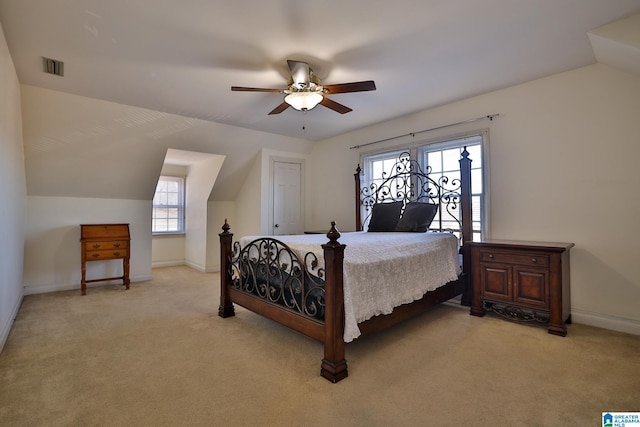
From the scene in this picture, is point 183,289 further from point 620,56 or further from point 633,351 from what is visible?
point 620,56

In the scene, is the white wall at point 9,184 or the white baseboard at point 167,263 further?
the white baseboard at point 167,263

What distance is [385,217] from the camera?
405 centimetres

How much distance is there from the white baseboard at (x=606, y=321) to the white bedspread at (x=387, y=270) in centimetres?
114

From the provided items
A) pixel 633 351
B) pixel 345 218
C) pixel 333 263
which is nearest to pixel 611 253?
pixel 633 351

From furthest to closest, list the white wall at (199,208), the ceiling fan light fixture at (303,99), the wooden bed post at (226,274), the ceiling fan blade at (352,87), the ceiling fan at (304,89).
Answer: the white wall at (199,208) → the wooden bed post at (226,274) → the ceiling fan light fixture at (303,99) → the ceiling fan at (304,89) → the ceiling fan blade at (352,87)

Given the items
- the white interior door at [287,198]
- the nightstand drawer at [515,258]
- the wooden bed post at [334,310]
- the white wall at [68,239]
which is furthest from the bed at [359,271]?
the white wall at [68,239]

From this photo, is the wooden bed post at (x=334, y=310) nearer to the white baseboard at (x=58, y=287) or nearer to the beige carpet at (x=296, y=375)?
the beige carpet at (x=296, y=375)

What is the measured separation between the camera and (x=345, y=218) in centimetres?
527

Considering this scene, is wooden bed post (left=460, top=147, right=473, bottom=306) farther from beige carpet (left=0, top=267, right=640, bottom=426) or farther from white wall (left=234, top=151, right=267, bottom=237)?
white wall (left=234, top=151, right=267, bottom=237)

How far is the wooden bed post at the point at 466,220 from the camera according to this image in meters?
3.57

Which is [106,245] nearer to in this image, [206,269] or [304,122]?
[206,269]

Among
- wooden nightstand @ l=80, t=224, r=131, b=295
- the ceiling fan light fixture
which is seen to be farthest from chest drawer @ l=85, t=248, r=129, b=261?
the ceiling fan light fixture

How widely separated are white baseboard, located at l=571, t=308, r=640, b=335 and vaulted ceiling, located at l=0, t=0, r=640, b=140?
2377 millimetres

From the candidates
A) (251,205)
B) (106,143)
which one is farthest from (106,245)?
(251,205)
